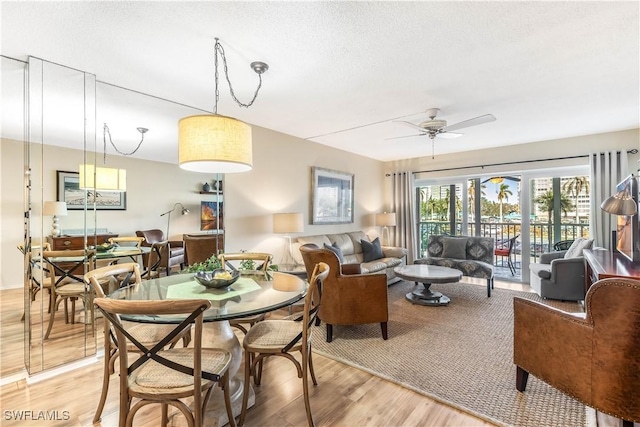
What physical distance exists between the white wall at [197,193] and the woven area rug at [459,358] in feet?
5.69

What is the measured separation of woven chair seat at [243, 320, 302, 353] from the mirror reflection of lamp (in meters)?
1.94

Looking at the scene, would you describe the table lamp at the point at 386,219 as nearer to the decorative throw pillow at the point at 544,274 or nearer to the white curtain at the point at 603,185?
the decorative throw pillow at the point at 544,274

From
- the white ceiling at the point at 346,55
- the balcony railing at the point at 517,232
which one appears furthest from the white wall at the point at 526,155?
the balcony railing at the point at 517,232

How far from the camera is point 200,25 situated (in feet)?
5.97

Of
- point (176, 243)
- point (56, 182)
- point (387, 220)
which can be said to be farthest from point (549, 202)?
point (56, 182)

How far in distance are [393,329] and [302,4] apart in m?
2.90

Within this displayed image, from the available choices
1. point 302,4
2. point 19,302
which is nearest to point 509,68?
point 302,4

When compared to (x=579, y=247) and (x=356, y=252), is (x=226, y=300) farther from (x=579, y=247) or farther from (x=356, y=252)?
(x=579, y=247)

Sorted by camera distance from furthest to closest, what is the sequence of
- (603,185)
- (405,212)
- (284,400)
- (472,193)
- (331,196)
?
(405,212) → (472,193) → (331,196) → (603,185) → (284,400)

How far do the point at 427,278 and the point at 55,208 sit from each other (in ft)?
12.6

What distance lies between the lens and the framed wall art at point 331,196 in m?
4.85

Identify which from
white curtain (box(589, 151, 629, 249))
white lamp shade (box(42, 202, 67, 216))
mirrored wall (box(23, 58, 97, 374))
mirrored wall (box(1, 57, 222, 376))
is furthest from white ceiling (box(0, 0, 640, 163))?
white curtain (box(589, 151, 629, 249))

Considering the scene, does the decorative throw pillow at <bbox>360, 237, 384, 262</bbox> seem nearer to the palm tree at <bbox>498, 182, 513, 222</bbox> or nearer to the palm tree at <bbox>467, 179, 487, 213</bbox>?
the palm tree at <bbox>467, 179, 487, 213</bbox>

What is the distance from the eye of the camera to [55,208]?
2432 mm
